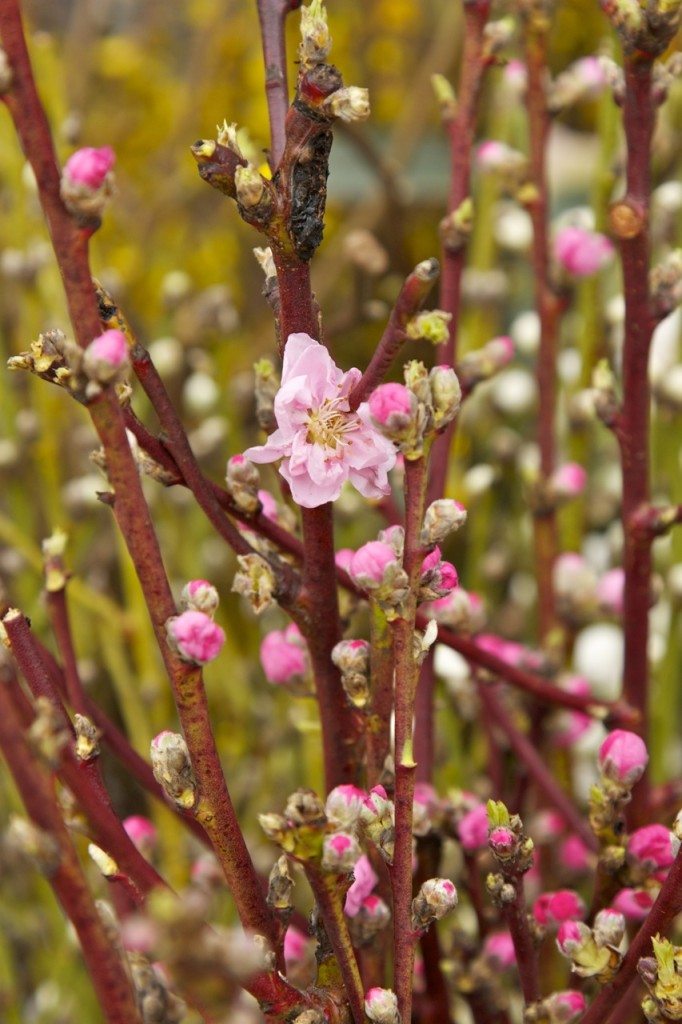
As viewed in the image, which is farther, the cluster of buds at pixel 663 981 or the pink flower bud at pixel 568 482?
the pink flower bud at pixel 568 482

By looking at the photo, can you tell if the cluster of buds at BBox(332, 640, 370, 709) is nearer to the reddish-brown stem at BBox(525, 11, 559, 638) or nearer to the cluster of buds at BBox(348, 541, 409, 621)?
the cluster of buds at BBox(348, 541, 409, 621)

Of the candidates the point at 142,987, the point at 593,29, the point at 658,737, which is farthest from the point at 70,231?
the point at 593,29

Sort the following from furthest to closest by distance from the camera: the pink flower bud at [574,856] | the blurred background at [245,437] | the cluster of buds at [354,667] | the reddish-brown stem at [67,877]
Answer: the blurred background at [245,437] → the pink flower bud at [574,856] → the cluster of buds at [354,667] → the reddish-brown stem at [67,877]

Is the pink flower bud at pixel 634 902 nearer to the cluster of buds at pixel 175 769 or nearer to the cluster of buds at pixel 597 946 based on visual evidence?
the cluster of buds at pixel 597 946

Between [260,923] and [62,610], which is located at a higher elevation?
[62,610]

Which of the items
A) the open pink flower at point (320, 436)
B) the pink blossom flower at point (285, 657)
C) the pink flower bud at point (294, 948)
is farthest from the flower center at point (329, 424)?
the pink flower bud at point (294, 948)

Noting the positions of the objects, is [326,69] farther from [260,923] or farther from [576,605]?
[576,605]

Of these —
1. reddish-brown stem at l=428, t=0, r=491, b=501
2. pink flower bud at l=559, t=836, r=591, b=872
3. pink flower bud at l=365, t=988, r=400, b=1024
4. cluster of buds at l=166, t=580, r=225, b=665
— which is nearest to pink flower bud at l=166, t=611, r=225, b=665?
cluster of buds at l=166, t=580, r=225, b=665
